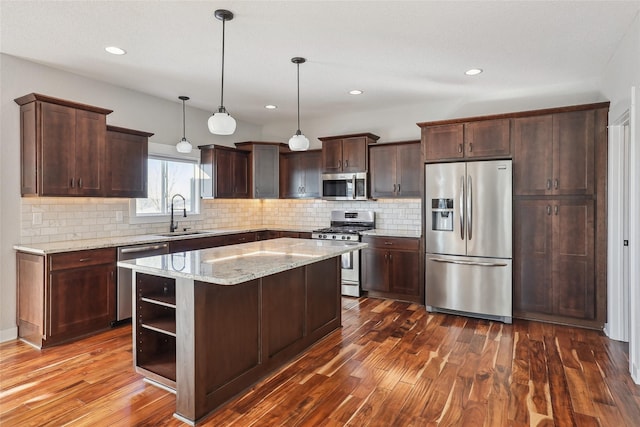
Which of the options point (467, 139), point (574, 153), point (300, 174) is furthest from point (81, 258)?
point (574, 153)

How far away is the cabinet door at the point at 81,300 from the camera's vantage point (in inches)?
139

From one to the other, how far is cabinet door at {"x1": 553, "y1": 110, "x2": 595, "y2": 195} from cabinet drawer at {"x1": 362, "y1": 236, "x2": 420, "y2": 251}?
1.74m

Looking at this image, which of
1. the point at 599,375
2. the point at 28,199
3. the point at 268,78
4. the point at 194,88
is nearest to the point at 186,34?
the point at 268,78

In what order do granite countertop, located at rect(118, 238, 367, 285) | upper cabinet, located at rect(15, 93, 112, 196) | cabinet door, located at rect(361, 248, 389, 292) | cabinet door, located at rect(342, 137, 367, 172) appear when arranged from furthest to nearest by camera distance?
1. cabinet door, located at rect(342, 137, 367, 172)
2. cabinet door, located at rect(361, 248, 389, 292)
3. upper cabinet, located at rect(15, 93, 112, 196)
4. granite countertop, located at rect(118, 238, 367, 285)

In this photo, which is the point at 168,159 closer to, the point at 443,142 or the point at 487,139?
the point at 443,142

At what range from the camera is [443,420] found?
2.35 meters

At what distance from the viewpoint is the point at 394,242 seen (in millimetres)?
5148

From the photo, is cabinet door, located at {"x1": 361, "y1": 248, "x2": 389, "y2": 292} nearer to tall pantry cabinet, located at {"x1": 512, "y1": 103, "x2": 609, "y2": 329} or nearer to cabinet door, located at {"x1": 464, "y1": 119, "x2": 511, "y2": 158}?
tall pantry cabinet, located at {"x1": 512, "y1": 103, "x2": 609, "y2": 329}

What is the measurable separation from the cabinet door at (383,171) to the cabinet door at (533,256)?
1737 mm

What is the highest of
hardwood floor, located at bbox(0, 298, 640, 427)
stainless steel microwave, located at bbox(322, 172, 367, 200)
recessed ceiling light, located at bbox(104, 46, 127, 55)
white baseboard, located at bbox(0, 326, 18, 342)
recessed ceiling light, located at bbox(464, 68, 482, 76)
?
recessed ceiling light, located at bbox(464, 68, 482, 76)

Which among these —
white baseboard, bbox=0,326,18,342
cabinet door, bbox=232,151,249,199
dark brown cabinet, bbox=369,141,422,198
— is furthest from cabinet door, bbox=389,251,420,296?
white baseboard, bbox=0,326,18,342

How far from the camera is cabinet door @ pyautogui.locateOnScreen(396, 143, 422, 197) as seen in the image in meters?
5.30

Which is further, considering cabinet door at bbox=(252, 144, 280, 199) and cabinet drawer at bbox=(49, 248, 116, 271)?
cabinet door at bbox=(252, 144, 280, 199)

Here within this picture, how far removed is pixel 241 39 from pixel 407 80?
2.10 meters
